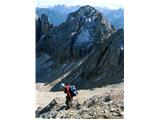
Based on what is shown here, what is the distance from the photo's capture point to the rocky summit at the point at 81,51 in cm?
2549

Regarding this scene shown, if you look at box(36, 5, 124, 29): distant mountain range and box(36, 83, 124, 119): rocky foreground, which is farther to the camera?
box(36, 5, 124, 29): distant mountain range

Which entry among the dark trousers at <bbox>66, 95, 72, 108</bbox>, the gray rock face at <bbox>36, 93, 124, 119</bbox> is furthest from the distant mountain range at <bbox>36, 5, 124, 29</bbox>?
the dark trousers at <bbox>66, 95, 72, 108</bbox>

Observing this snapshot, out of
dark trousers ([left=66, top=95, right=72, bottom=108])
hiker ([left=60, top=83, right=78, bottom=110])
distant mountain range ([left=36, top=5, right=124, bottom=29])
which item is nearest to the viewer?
hiker ([left=60, top=83, right=78, bottom=110])

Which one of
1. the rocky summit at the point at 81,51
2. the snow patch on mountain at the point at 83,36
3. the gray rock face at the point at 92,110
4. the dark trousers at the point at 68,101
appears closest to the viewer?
the gray rock face at the point at 92,110

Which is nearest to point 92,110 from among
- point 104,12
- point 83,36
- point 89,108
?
point 89,108

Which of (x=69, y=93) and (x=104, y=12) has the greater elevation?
(x=104, y=12)

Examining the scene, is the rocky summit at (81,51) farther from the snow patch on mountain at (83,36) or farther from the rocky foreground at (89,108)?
the rocky foreground at (89,108)

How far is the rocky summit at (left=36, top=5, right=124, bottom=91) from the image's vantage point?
25.5 meters

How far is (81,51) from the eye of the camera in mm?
31359

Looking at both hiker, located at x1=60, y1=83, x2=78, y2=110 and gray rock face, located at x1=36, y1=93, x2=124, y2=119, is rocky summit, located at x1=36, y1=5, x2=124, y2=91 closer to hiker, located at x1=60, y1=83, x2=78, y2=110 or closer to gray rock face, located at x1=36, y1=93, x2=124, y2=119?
gray rock face, located at x1=36, y1=93, x2=124, y2=119

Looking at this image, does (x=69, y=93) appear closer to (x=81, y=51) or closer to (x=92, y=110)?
(x=92, y=110)

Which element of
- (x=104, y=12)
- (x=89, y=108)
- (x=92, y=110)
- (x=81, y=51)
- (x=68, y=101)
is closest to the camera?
(x=92, y=110)

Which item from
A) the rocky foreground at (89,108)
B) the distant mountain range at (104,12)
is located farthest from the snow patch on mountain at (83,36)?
the rocky foreground at (89,108)
